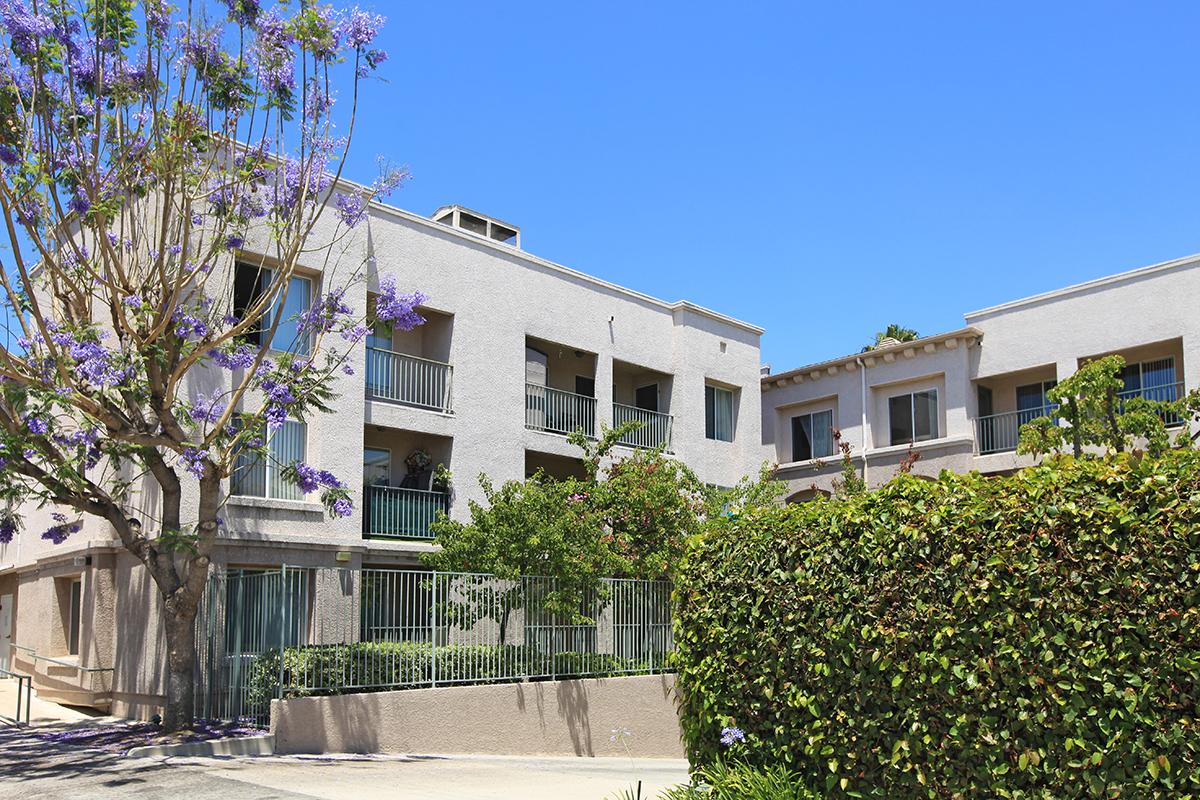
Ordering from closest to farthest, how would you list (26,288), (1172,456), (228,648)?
(1172,456) → (26,288) → (228,648)

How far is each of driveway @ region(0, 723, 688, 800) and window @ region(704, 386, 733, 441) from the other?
14.5 m

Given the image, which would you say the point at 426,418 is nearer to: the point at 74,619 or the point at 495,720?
the point at 495,720

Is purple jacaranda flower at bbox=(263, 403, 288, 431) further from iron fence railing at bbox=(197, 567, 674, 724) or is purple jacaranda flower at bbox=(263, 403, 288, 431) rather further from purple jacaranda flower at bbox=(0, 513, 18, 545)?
purple jacaranda flower at bbox=(0, 513, 18, 545)

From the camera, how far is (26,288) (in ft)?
48.1

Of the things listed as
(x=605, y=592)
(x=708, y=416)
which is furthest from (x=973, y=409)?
(x=605, y=592)

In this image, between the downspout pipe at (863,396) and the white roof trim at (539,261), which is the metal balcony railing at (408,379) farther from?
the downspout pipe at (863,396)

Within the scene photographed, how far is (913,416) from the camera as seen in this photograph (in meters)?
30.0

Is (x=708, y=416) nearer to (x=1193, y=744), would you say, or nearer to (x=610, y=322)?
(x=610, y=322)

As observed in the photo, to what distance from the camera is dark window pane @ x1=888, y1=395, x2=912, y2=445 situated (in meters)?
30.1

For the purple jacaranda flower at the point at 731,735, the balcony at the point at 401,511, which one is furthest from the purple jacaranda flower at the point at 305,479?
the purple jacaranda flower at the point at 731,735

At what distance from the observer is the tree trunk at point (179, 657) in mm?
15141

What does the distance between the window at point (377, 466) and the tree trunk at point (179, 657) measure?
7.60m

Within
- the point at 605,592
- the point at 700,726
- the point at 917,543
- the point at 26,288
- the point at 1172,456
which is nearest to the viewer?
the point at 1172,456

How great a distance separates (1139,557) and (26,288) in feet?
43.9
